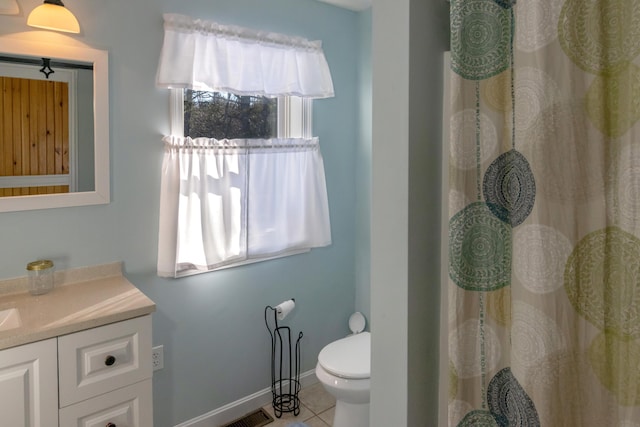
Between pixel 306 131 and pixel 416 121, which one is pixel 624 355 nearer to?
pixel 416 121

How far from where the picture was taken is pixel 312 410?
269 centimetres

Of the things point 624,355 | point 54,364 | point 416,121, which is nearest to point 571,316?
point 624,355

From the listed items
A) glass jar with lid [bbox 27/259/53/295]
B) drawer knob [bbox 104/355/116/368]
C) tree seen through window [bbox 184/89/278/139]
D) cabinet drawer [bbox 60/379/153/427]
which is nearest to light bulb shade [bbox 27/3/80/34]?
tree seen through window [bbox 184/89/278/139]

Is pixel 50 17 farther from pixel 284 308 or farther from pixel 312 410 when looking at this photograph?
pixel 312 410

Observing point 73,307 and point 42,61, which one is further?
point 42,61

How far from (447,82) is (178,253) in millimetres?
1765

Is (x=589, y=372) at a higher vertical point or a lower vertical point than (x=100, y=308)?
higher

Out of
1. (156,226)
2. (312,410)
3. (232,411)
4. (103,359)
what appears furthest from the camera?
(312,410)

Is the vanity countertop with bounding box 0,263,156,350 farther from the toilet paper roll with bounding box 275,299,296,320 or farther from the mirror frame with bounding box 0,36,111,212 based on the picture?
the toilet paper roll with bounding box 275,299,296,320

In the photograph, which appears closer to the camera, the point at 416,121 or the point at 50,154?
the point at 416,121

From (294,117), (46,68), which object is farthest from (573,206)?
(294,117)

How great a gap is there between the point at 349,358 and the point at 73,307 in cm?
126

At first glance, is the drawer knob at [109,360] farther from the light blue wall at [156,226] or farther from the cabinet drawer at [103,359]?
the light blue wall at [156,226]

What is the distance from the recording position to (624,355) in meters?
0.62
